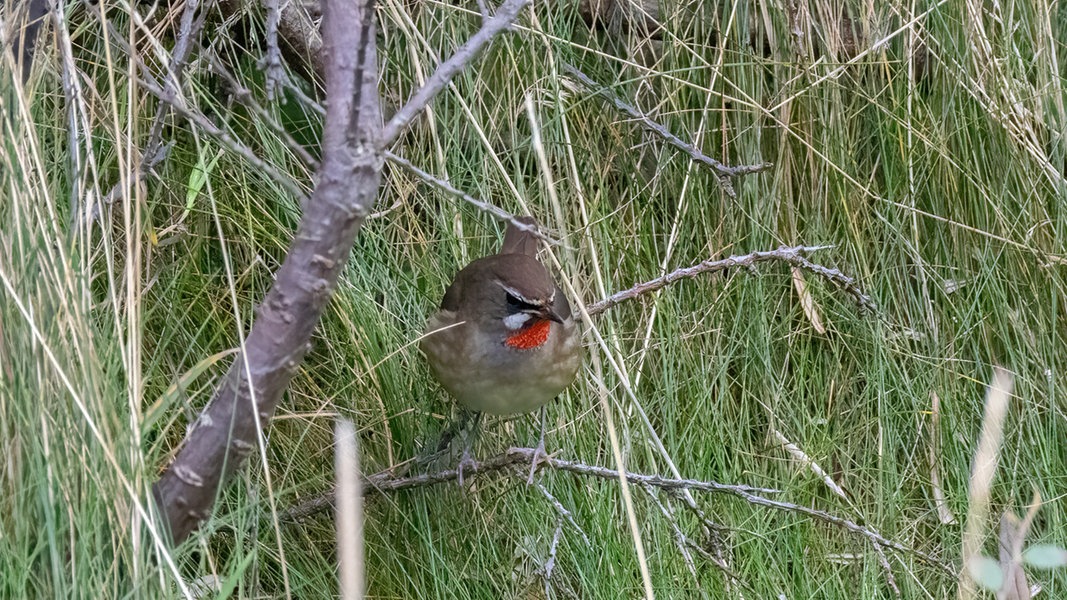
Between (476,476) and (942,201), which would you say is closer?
(476,476)

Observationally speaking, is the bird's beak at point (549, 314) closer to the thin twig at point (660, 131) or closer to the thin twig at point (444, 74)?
the thin twig at point (660, 131)

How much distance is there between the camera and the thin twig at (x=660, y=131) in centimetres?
288

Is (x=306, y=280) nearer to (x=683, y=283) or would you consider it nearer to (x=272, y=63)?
(x=272, y=63)

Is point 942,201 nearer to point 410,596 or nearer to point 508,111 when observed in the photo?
point 508,111

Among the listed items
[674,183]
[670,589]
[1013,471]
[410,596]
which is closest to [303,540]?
[410,596]

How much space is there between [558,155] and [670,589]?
130 centimetres

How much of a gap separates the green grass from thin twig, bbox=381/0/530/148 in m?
0.83

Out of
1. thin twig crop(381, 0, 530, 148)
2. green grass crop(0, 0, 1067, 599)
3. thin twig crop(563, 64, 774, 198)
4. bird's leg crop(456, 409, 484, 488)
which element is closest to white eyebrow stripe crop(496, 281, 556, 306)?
green grass crop(0, 0, 1067, 599)

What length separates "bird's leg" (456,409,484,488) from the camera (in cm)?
262

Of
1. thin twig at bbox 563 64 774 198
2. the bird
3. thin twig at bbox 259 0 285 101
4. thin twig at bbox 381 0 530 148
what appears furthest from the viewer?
thin twig at bbox 563 64 774 198

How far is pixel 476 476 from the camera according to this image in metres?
2.69

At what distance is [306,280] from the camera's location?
168 centimetres

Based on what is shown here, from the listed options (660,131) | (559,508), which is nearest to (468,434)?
(559,508)

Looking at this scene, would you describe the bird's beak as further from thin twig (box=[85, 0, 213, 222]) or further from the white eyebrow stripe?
thin twig (box=[85, 0, 213, 222])
